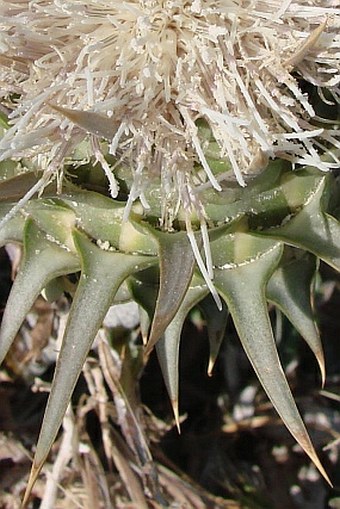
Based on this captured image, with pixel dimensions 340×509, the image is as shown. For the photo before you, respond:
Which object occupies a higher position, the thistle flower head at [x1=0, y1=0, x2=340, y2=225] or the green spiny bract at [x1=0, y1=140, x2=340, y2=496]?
the thistle flower head at [x1=0, y1=0, x2=340, y2=225]

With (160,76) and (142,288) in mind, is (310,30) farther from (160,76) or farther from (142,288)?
(142,288)

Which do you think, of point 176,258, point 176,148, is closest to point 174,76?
point 176,148

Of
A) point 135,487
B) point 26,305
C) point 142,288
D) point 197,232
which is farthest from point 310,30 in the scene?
point 135,487

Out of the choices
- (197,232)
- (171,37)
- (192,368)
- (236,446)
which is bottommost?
(236,446)

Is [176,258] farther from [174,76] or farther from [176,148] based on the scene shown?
[174,76]

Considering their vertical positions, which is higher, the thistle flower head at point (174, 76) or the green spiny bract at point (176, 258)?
the thistle flower head at point (174, 76)

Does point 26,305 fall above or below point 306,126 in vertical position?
below
